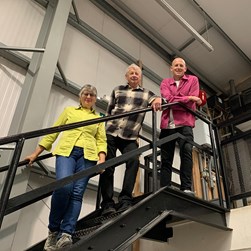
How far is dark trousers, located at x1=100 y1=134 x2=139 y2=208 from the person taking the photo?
218 centimetres

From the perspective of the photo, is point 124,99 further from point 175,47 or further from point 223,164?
point 175,47

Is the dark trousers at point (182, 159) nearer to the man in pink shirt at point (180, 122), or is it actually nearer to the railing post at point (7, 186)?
the man in pink shirt at point (180, 122)

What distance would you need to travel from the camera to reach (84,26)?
4.91m

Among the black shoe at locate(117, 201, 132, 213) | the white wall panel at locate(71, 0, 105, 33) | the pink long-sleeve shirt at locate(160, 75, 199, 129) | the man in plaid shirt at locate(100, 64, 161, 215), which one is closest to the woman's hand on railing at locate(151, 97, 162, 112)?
the man in plaid shirt at locate(100, 64, 161, 215)

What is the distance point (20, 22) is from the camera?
4035 millimetres

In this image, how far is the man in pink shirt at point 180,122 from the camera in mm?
2477

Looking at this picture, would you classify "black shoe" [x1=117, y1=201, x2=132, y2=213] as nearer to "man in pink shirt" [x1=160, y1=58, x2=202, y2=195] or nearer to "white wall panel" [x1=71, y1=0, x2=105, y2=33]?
"man in pink shirt" [x1=160, y1=58, x2=202, y2=195]

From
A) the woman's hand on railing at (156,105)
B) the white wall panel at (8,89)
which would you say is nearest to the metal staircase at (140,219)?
the woman's hand on railing at (156,105)

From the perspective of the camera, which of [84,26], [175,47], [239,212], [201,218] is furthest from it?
[175,47]

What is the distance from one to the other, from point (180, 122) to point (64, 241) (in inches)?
59.5

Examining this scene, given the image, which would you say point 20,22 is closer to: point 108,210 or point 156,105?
point 156,105

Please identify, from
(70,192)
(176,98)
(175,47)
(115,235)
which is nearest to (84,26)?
(175,47)

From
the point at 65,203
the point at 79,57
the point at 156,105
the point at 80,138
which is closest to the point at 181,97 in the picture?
the point at 156,105

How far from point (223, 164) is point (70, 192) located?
1.75 metres
